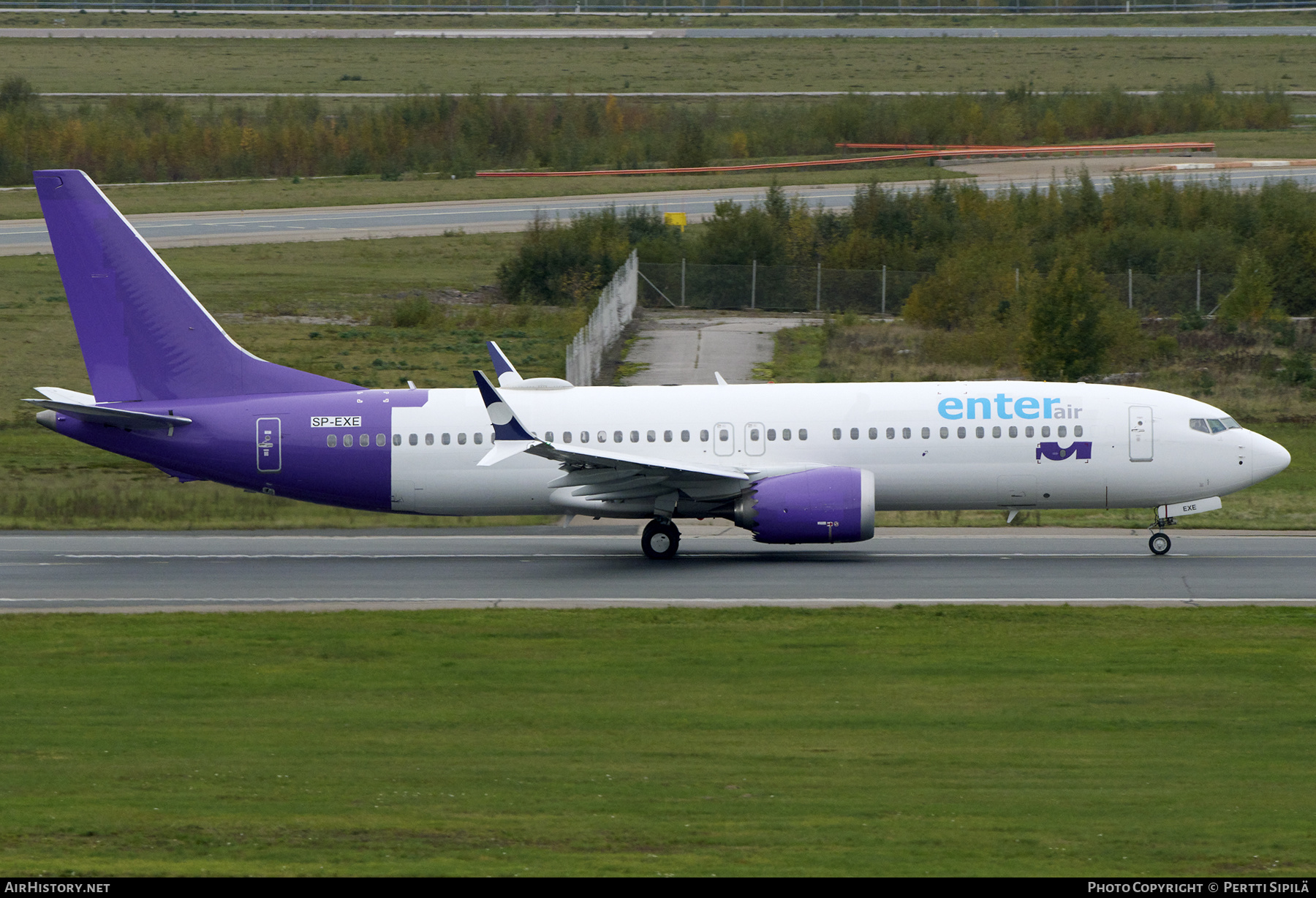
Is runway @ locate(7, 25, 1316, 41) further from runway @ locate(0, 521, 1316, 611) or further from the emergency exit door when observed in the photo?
the emergency exit door

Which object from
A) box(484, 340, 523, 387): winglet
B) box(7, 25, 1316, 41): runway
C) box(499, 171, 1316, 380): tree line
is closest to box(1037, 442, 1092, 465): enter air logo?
box(484, 340, 523, 387): winglet

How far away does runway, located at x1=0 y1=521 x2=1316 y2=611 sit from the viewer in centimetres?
2788

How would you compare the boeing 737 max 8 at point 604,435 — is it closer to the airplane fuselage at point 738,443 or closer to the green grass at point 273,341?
the airplane fuselage at point 738,443

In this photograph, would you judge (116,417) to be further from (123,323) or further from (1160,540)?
(1160,540)

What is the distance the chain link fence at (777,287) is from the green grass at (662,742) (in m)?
41.5

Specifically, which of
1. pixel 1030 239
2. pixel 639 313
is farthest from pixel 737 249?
pixel 1030 239

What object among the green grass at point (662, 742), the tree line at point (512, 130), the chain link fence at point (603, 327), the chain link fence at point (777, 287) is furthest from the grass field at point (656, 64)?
the green grass at point (662, 742)

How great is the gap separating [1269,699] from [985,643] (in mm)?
4647

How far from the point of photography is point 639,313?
6519 centimetres

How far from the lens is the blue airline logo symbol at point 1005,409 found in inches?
1241

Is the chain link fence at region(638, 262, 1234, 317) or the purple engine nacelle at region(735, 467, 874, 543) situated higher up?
the chain link fence at region(638, 262, 1234, 317)

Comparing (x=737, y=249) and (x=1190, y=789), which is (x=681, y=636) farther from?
(x=737, y=249)

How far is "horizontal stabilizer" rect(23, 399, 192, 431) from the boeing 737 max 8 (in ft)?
0.16

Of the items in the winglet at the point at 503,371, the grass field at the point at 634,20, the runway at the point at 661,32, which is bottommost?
the winglet at the point at 503,371
